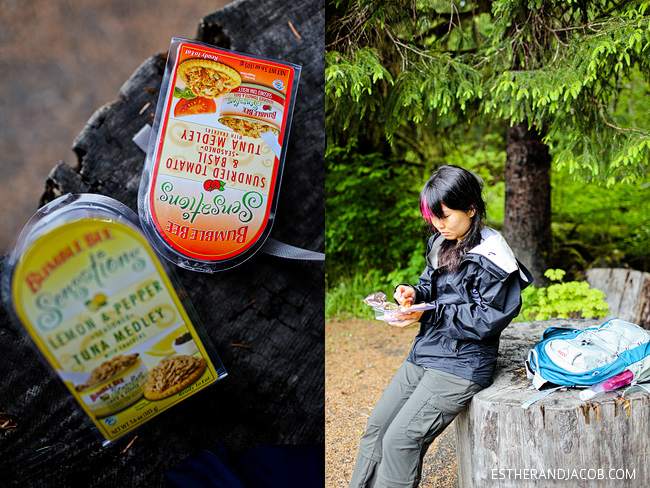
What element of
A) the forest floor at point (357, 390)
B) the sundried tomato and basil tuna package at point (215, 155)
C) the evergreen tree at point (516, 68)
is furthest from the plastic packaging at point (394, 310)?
the evergreen tree at point (516, 68)

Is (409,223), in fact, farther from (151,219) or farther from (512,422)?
(151,219)

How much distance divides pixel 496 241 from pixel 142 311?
1.31 meters

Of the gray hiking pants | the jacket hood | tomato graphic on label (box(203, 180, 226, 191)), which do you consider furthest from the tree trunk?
tomato graphic on label (box(203, 180, 226, 191))

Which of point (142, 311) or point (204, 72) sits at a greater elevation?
point (204, 72)

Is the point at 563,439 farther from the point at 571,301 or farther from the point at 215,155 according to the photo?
the point at 571,301

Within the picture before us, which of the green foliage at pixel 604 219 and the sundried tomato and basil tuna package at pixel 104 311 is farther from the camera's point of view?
the green foliage at pixel 604 219

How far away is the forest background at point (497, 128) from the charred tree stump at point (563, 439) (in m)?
1.57

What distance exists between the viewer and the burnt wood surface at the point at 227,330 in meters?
1.47

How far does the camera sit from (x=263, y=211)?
1.64 metres

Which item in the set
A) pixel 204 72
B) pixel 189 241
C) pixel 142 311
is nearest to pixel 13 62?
pixel 204 72

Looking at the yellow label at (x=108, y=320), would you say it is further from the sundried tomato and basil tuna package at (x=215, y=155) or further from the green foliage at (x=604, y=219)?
the green foliage at (x=604, y=219)

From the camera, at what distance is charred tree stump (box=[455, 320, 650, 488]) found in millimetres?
1754

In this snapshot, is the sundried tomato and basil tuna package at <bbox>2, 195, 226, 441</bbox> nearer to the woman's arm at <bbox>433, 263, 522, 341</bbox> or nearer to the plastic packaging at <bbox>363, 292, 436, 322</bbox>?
the plastic packaging at <bbox>363, 292, 436, 322</bbox>

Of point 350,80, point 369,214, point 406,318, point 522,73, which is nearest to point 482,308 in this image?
point 406,318
